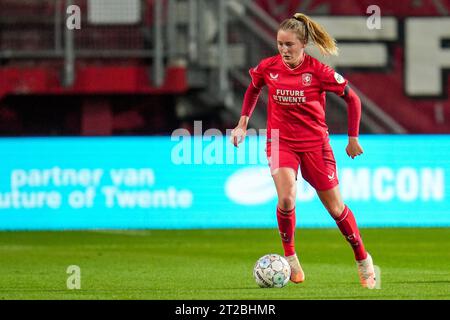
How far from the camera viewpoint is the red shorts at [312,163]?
845 cm

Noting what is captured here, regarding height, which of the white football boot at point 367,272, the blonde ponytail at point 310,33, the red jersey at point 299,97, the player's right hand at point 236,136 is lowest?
the white football boot at point 367,272

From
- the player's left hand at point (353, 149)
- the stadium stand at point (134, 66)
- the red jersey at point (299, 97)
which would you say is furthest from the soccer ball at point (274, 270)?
the stadium stand at point (134, 66)

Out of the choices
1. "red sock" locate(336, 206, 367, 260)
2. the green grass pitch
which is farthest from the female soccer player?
the green grass pitch

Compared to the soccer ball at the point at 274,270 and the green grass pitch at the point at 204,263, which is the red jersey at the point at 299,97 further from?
the green grass pitch at the point at 204,263

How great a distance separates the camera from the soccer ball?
8.45 metres

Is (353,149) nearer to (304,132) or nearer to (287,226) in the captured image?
(304,132)

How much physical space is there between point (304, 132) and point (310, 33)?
684 mm

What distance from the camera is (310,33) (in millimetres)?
8258

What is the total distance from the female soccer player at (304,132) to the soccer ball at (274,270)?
0.26 m

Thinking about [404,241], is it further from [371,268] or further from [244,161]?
[371,268]

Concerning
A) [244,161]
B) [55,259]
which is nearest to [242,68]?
[244,161]

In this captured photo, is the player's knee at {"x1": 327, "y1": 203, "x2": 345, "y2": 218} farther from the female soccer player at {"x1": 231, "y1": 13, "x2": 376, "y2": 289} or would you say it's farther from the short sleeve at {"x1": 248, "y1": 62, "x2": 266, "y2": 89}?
the short sleeve at {"x1": 248, "y1": 62, "x2": 266, "y2": 89}

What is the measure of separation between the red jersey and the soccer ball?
29.5 inches

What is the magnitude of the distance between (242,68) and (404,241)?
503cm
